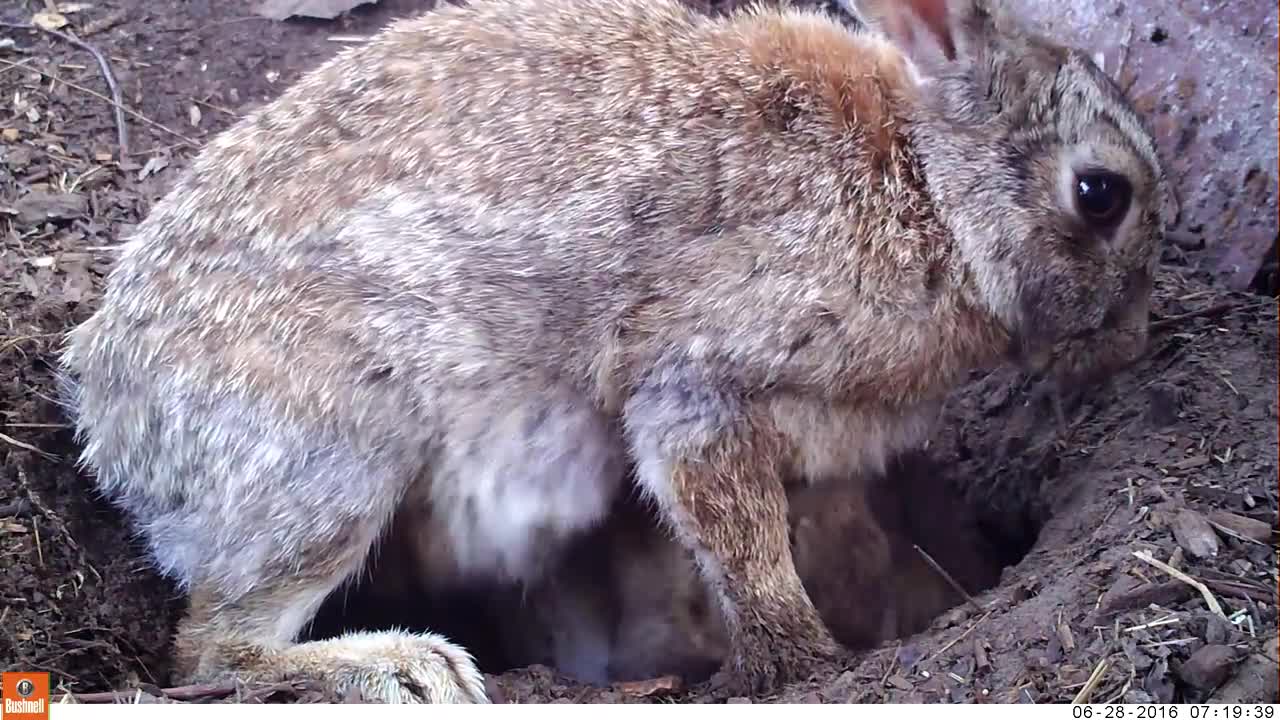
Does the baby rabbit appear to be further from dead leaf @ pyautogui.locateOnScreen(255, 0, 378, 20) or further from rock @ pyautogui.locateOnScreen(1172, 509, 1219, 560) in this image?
dead leaf @ pyautogui.locateOnScreen(255, 0, 378, 20)

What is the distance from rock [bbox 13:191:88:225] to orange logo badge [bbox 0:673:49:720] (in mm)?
2195

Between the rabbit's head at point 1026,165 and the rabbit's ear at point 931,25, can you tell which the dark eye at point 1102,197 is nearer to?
the rabbit's head at point 1026,165

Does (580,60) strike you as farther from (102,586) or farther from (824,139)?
(102,586)

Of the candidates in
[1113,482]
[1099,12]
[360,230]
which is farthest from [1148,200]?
[360,230]

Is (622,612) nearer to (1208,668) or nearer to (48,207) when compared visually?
(1208,668)

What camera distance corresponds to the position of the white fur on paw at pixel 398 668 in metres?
3.53

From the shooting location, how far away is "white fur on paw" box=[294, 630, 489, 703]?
3525mm

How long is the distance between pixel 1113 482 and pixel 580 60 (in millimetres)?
2048

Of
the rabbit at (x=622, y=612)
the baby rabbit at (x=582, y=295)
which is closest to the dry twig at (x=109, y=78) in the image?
the baby rabbit at (x=582, y=295)

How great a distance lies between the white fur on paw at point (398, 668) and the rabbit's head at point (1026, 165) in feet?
6.04

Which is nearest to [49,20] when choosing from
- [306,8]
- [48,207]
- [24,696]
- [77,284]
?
[306,8]

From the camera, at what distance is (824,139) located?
3730mm

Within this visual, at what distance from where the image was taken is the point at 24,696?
303cm

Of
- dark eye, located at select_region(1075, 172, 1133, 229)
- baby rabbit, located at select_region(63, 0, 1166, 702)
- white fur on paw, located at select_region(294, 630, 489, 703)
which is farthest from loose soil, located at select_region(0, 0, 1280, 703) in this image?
dark eye, located at select_region(1075, 172, 1133, 229)
